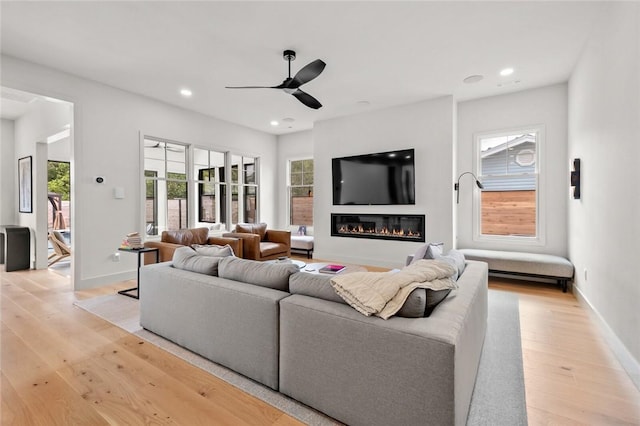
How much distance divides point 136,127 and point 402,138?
441 centimetres

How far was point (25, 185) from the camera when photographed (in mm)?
5504

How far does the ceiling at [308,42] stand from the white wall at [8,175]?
350 cm

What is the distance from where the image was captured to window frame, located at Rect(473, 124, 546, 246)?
4617 mm

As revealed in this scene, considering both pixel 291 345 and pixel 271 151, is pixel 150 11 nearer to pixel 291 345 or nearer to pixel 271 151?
pixel 291 345

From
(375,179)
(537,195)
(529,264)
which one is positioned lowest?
(529,264)

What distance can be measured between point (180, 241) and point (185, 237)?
0.36 feet

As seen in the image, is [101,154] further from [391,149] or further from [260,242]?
[391,149]

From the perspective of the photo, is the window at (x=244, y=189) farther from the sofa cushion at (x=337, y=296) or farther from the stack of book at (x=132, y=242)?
the sofa cushion at (x=337, y=296)

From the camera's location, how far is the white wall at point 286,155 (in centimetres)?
718

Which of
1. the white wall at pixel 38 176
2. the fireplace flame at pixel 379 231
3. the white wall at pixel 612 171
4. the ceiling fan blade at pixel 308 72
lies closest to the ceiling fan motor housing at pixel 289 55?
the ceiling fan blade at pixel 308 72

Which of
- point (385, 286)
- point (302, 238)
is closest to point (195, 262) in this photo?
point (385, 286)

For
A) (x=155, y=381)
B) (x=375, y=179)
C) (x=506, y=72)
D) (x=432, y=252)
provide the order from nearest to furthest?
1. (x=155, y=381)
2. (x=432, y=252)
3. (x=506, y=72)
4. (x=375, y=179)

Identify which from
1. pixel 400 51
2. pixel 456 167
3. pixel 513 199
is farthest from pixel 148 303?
pixel 513 199

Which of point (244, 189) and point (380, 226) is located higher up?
point (244, 189)
